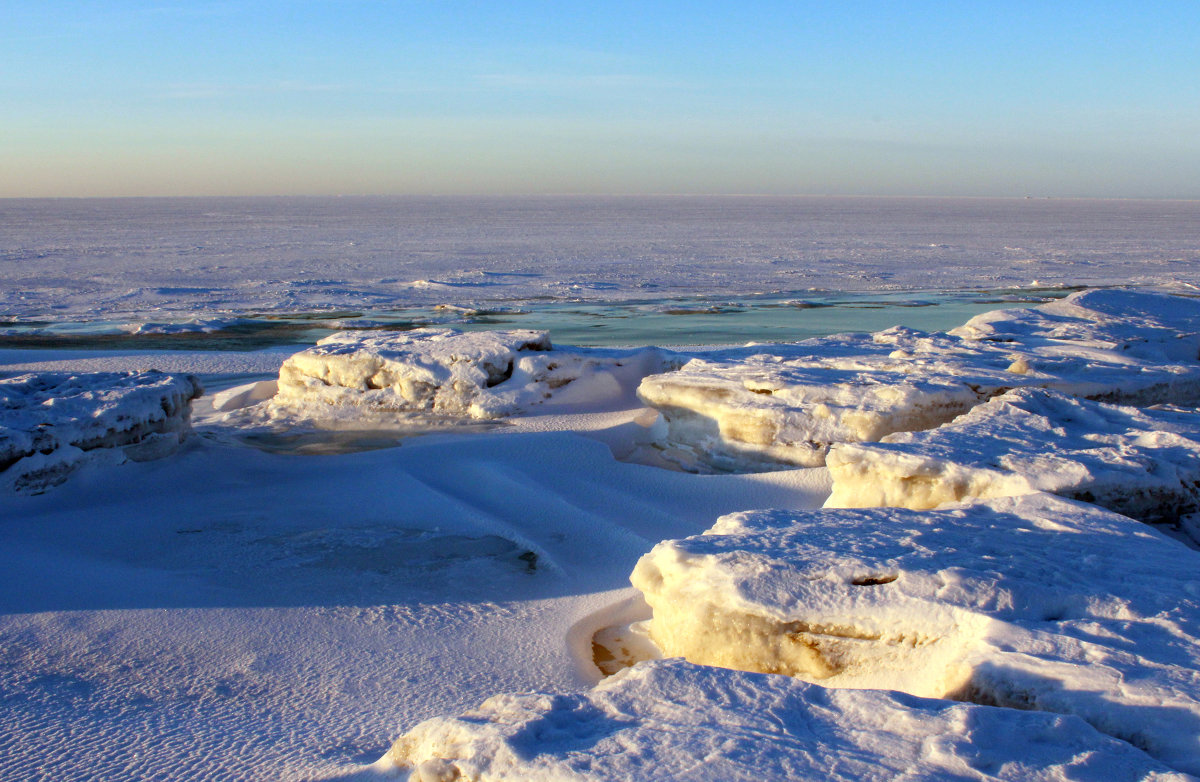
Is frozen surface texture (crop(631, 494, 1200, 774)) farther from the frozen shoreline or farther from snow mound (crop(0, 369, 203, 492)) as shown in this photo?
snow mound (crop(0, 369, 203, 492))

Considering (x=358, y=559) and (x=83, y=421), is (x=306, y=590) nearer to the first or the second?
(x=358, y=559)

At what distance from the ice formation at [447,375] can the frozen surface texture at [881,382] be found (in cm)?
92

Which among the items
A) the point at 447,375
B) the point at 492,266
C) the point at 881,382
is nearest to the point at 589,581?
the point at 881,382

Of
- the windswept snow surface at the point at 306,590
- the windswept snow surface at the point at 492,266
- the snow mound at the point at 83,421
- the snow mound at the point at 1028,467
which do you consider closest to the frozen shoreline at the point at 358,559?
the windswept snow surface at the point at 306,590

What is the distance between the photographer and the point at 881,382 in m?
5.60

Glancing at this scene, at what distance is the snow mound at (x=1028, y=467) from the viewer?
12.3 feet

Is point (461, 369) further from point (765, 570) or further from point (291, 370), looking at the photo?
point (765, 570)

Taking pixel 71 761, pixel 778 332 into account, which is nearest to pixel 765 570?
pixel 71 761

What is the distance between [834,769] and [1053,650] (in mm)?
840

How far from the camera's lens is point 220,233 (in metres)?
31.6

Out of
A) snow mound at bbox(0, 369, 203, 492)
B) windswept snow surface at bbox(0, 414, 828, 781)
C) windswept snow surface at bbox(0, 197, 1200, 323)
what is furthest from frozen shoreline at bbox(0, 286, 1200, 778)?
windswept snow surface at bbox(0, 197, 1200, 323)

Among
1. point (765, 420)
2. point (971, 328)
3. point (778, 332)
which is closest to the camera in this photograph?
point (765, 420)

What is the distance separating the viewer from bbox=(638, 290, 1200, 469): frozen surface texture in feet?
17.5

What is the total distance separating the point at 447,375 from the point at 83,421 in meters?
2.43
